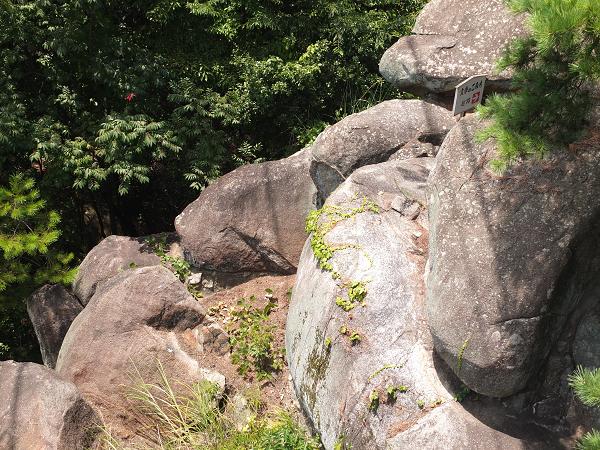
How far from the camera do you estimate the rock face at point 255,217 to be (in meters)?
7.78

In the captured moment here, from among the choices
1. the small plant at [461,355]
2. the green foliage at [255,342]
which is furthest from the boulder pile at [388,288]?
the green foliage at [255,342]

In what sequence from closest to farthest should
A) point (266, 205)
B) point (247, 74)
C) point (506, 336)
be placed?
point (506, 336) < point (266, 205) < point (247, 74)

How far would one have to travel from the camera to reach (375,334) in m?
5.22

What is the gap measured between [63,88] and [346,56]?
11.9ft

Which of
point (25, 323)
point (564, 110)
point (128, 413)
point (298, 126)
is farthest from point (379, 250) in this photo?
point (25, 323)

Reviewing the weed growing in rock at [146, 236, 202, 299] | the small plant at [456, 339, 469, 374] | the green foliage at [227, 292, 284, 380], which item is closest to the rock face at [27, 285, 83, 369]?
A: the weed growing in rock at [146, 236, 202, 299]

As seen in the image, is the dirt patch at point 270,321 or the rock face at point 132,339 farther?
the dirt patch at point 270,321

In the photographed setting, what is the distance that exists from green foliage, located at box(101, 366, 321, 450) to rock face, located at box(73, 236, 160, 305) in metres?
1.85

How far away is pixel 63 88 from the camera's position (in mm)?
8117

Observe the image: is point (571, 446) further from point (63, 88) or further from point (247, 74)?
point (63, 88)

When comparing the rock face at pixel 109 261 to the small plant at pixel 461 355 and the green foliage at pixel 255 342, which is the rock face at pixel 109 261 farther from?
Answer: the small plant at pixel 461 355

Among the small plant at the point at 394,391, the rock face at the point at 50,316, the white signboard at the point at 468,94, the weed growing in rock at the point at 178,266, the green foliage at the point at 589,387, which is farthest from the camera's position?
the weed growing in rock at the point at 178,266

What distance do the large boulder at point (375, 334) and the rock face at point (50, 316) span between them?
2.86 metres

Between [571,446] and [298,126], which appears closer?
[571,446]
